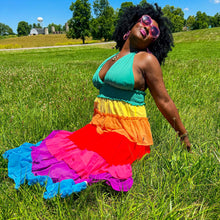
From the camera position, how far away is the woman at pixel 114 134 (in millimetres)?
1728

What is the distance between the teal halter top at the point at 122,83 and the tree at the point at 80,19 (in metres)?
64.5

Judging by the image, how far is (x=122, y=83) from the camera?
77.4 inches

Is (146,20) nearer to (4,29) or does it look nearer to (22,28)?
(22,28)

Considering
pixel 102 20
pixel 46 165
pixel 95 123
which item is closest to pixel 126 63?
pixel 95 123

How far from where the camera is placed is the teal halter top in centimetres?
195

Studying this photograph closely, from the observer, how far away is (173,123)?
6.91ft

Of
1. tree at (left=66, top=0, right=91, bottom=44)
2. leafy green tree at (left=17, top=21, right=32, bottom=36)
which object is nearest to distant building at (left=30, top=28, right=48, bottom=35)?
leafy green tree at (left=17, top=21, right=32, bottom=36)

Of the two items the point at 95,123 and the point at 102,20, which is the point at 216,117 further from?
the point at 102,20

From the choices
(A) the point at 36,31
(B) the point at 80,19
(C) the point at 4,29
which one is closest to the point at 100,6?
(B) the point at 80,19

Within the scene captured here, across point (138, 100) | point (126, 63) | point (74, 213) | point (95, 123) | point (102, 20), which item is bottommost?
point (74, 213)

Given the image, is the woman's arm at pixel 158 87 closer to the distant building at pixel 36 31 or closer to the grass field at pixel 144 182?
the grass field at pixel 144 182

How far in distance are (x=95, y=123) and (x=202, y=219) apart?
1.29 metres

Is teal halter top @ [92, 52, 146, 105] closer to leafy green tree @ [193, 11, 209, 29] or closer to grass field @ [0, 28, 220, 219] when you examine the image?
grass field @ [0, 28, 220, 219]

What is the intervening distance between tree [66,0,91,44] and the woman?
64.4 metres
